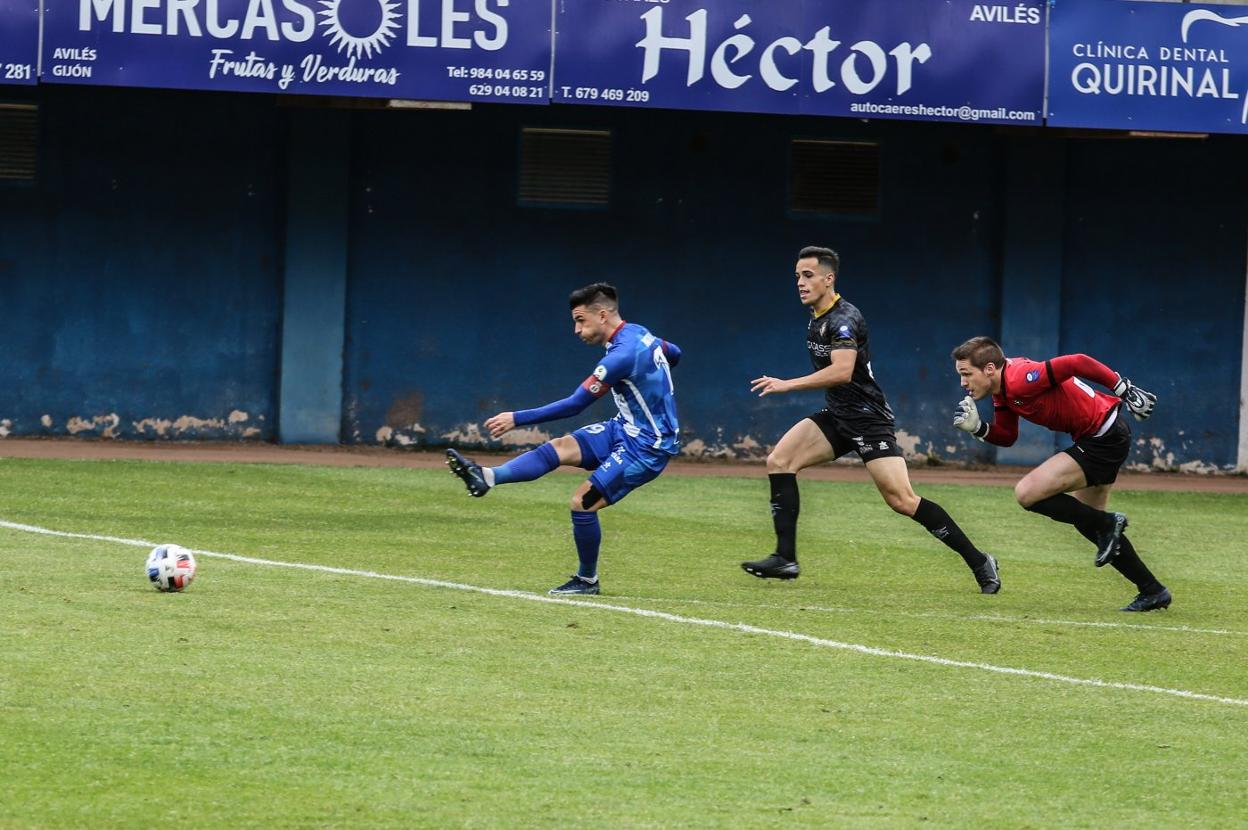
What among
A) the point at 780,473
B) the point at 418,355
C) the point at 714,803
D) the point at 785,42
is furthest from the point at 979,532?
the point at 714,803

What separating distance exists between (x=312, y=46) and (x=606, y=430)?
875 centimetres

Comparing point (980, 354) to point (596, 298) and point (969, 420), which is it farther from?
point (596, 298)

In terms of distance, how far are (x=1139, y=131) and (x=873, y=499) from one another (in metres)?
5.00

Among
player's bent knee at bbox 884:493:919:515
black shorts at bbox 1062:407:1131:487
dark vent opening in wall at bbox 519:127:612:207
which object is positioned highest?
dark vent opening in wall at bbox 519:127:612:207

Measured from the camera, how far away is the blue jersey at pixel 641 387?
34.7 ft

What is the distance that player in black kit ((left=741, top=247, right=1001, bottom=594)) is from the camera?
36.6 ft

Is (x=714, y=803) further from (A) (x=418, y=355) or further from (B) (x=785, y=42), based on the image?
Answer: (A) (x=418, y=355)

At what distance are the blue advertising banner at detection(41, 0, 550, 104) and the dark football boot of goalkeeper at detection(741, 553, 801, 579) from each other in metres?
8.29

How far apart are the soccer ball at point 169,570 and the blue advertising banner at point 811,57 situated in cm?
968

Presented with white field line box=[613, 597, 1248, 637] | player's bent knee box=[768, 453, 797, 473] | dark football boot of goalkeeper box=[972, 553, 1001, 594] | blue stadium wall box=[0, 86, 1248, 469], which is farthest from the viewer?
blue stadium wall box=[0, 86, 1248, 469]

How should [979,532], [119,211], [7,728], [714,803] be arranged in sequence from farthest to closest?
[119,211] → [979,532] → [7,728] → [714,803]

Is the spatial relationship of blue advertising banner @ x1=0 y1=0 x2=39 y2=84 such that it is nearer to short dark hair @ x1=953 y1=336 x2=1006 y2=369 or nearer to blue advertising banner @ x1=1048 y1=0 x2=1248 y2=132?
blue advertising banner @ x1=1048 y1=0 x2=1248 y2=132

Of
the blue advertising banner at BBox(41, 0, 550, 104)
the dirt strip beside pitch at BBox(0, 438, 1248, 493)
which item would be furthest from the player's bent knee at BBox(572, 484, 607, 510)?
the blue advertising banner at BBox(41, 0, 550, 104)

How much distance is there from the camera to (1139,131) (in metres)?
19.3
